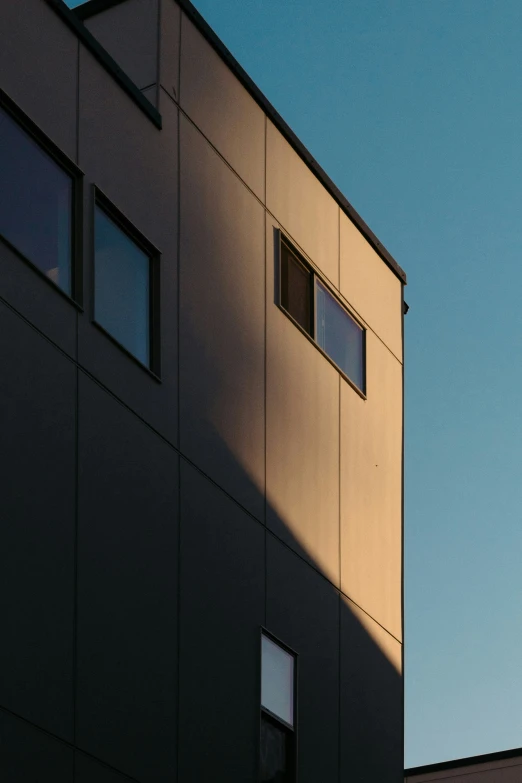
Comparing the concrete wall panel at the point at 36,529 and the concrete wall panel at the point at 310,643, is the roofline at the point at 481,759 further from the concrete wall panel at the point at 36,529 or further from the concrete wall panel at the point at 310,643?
the concrete wall panel at the point at 36,529

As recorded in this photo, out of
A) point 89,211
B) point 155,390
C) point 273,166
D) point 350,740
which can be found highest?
point 273,166

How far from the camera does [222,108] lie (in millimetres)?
19438

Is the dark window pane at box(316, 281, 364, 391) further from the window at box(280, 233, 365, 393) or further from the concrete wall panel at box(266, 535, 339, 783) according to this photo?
the concrete wall panel at box(266, 535, 339, 783)

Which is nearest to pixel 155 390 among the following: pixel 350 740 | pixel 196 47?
pixel 196 47

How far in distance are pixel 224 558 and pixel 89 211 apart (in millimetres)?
4834

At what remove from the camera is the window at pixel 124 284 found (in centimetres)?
1602

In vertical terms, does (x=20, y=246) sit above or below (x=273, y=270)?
below

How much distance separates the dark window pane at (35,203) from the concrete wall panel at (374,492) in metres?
7.64

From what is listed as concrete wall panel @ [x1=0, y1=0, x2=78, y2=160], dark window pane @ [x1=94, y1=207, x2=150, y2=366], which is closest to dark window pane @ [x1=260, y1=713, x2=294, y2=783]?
dark window pane @ [x1=94, y1=207, x2=150, y2=366]

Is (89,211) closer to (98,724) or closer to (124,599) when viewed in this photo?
(124,599)

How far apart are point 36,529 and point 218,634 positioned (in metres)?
4.15

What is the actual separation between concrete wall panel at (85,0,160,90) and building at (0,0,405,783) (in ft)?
0.12

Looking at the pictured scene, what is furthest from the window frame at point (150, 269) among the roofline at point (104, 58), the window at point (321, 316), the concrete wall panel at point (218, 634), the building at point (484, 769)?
the building at point (484, 769)

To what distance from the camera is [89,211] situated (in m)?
15.8
